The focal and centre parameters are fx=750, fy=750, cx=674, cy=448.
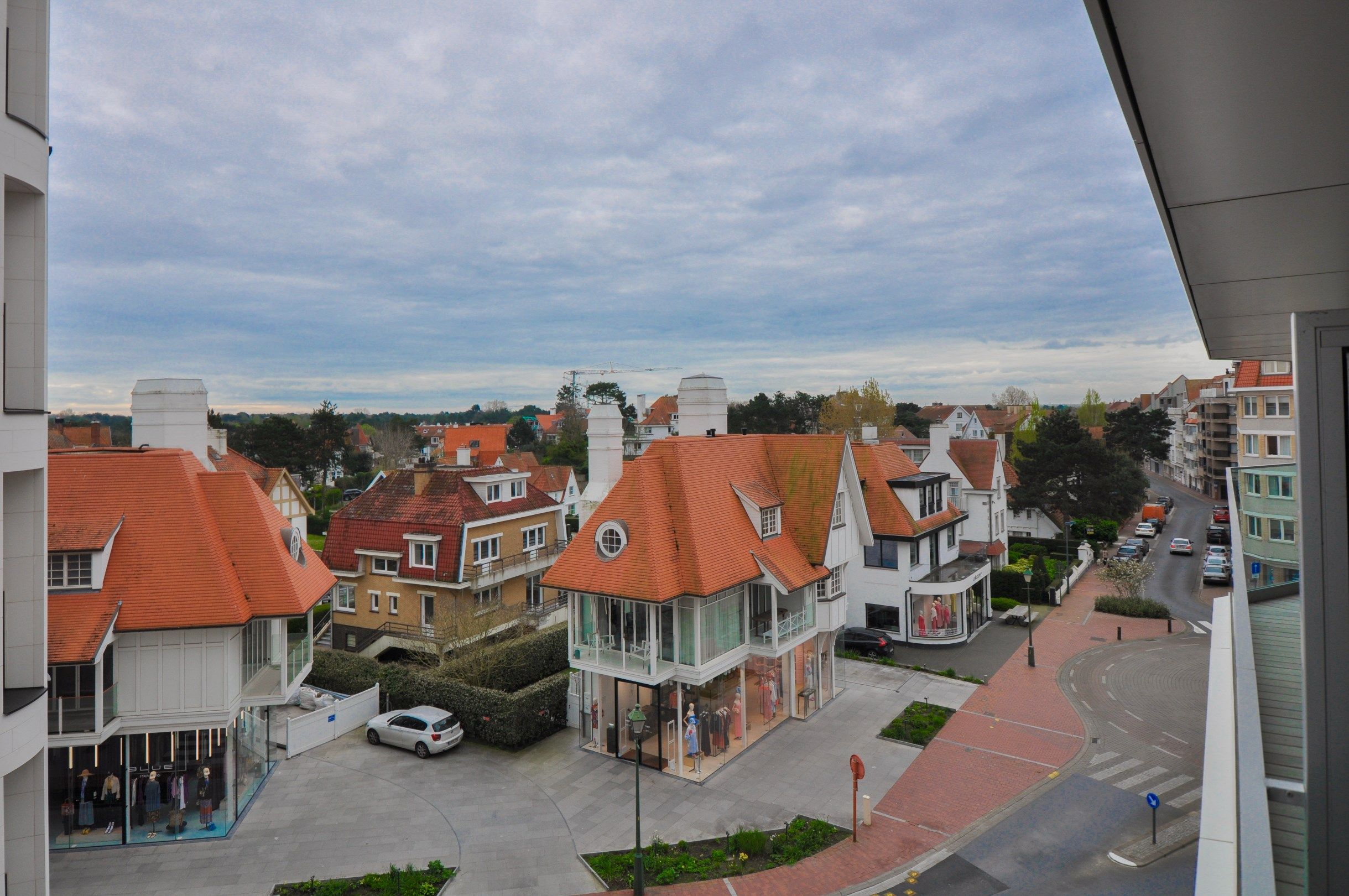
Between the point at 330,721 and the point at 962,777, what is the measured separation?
16.9m

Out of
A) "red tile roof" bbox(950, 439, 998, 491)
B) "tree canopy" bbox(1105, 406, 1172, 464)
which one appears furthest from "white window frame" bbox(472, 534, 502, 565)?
"tree canopy" bbox(1105, 406, 1172, 464)

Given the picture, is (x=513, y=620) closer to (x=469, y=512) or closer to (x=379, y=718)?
(x=469, y=512)

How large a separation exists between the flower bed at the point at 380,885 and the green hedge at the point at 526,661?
7.40m

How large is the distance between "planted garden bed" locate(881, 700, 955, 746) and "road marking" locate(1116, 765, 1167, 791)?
4.47m

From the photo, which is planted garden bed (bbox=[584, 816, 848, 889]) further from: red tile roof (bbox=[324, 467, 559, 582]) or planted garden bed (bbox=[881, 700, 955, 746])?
red tile roof (bbox=[324, 467, 559, 582])

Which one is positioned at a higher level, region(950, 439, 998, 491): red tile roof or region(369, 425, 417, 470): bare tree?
region(369, 425, 417, 470): bare tree

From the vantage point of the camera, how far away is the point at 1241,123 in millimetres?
2158

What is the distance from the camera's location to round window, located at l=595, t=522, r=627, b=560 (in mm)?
19484

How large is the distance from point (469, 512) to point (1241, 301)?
2724 cm

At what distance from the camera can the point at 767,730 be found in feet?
69.1

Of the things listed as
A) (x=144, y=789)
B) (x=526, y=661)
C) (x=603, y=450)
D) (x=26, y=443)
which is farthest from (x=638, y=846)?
(x=603, y=450)

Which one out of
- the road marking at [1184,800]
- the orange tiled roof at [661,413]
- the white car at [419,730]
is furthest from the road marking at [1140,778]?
the orange tiled roof at [661,413]

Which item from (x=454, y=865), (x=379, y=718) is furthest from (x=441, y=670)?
(x=454, y=865)

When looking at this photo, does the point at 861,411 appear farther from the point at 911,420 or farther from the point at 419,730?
the point at 419,730
